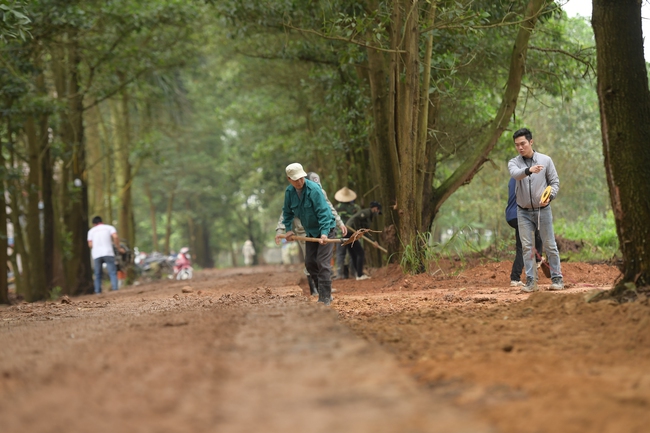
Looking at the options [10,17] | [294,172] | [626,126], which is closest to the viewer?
[626,126]

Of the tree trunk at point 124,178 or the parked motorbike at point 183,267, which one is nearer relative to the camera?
the parked motorbike at point 183,267

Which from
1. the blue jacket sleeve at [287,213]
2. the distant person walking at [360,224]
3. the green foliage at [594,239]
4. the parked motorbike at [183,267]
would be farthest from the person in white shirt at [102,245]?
the green foliage at [594,239]

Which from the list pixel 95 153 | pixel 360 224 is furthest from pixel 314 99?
pixel 360 224

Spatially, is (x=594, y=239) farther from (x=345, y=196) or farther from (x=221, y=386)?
(x=221, y=386)

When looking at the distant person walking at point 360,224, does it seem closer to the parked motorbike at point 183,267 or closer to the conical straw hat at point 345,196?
the conical straw hat at point 345,196

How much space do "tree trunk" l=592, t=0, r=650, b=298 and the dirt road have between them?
631mm

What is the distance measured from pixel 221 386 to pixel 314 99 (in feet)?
77.6

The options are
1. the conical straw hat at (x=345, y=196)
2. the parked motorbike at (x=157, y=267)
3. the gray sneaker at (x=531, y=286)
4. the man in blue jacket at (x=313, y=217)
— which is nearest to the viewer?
the man in blue jacket at (x=313, y=217)

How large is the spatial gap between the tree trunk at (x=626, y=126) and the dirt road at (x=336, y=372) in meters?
0.63

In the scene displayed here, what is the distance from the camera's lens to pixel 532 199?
10492 millimetres

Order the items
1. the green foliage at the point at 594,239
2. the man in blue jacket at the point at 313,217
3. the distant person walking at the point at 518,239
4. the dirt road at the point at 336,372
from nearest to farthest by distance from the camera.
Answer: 1. the dirt road at the point at 336,372
2. the man in blue jacket at the point at 313,217
3. the distant person walking at the point at 518,239
4. the green foliage at the point at 594,239

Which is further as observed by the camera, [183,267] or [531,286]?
[183,267]

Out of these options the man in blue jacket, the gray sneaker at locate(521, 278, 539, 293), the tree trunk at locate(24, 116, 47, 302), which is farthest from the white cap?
the tree trunk at locate(24, 116, 47, 302)

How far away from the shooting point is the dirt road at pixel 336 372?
3.69 m
